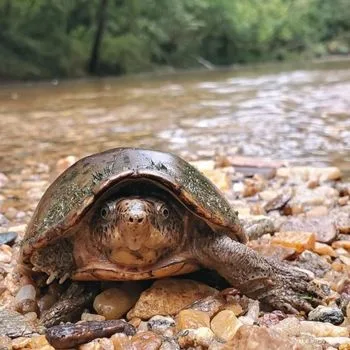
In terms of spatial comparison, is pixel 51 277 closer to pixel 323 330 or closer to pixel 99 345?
pixel 99 345

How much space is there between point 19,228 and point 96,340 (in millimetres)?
1656

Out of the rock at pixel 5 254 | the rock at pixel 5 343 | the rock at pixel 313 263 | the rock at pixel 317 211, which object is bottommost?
the rock at pixel 317 211

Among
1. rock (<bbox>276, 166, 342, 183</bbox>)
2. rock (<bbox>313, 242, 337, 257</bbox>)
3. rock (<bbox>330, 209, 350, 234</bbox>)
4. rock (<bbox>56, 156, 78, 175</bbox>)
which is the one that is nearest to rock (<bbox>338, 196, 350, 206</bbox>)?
rock (<bbox>330, 209, 350, 234</bbox>)

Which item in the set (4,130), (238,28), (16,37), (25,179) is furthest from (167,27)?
(25,179)

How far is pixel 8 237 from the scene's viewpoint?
3.06 metres

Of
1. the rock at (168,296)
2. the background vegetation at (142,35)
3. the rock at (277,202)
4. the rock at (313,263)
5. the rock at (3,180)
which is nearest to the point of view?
the rock at (168,296)

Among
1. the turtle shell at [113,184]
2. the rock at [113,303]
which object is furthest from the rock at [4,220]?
the rock at [113,303]

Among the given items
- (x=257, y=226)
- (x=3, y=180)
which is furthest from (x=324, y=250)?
(x=3, y=180)

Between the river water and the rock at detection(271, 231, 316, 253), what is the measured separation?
214 cm

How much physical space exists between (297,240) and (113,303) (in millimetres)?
1041

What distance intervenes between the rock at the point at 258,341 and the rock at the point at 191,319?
10.3 inches

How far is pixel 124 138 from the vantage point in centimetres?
661

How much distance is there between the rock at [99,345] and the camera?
70.8 inches

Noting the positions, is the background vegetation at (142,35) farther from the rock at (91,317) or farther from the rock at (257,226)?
the rock at (91,317)
